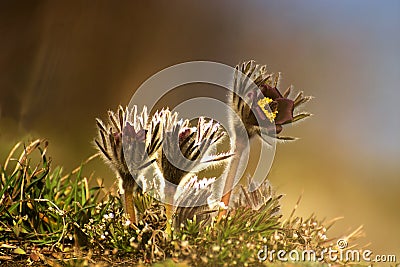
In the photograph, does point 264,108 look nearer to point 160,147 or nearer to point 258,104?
point 258,104

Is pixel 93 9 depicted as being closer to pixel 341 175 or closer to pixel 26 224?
pixel 341 175

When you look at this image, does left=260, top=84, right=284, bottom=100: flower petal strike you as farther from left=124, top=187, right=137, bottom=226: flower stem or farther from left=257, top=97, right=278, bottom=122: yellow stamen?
left=124, top=187, right=137, bottom=226: flower stem

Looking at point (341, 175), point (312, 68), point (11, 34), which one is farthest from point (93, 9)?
point (341, 175)

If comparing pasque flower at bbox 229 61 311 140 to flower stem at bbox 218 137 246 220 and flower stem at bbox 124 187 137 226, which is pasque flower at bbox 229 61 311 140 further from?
flower stem at bbox 124 187 137 226

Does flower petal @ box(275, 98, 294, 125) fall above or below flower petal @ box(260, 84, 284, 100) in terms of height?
below

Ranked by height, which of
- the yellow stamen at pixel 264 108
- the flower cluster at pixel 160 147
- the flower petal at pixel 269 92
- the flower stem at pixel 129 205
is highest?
the flower petal at pixel 269 92

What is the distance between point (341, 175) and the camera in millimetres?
1614

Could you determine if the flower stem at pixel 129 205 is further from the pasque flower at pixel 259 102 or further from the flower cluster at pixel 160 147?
the pasque flower at pixel 259 102

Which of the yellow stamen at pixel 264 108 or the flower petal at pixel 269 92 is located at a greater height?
the flower petal at pixel 269 92

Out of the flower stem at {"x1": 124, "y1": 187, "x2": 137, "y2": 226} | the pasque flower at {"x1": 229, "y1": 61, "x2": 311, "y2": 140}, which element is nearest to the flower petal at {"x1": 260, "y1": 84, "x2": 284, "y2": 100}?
the pasque flower at {"x1": 229, "y1": 61, "x2": 311, "y2": 140}

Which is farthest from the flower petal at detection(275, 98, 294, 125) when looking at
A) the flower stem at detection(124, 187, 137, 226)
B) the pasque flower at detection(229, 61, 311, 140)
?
the flower stem at detection(124, 187, 137, 226)

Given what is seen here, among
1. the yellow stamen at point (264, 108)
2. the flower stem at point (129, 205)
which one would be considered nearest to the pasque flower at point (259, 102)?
the yellow stamen at point (264, 108)

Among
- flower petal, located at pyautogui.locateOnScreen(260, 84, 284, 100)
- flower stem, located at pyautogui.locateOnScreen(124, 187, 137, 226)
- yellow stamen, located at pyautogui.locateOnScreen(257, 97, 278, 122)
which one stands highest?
flower petal, located at pyautogui.locateOnScreen(260, 84, 284, 100)

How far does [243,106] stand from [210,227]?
15 cm
